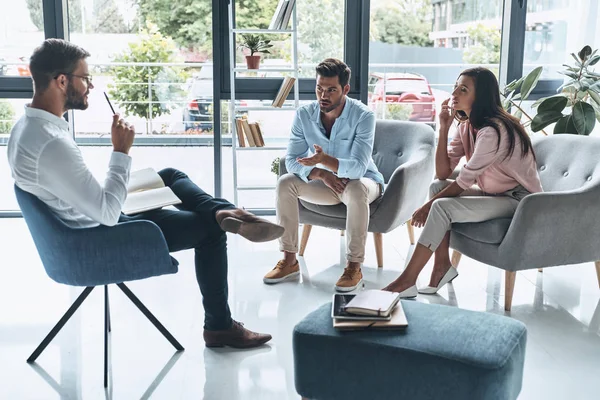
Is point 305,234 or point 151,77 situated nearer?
point 305,234

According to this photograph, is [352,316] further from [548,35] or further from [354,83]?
[548,35]

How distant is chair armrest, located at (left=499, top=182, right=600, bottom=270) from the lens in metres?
3.07

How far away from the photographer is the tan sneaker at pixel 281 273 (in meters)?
3.66

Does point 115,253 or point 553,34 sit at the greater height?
point 553,34

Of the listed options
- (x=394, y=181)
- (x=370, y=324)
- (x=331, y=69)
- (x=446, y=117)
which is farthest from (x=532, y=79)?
(x=370, y=324)

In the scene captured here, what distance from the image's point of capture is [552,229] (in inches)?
123

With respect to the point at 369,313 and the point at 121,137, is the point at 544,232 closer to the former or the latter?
the point at 369,313

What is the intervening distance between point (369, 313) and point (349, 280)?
4.70ft

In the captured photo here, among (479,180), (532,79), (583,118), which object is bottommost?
(479,180)

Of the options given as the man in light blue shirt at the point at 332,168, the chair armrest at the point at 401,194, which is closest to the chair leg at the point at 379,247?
the chair armrest at the point at 401,194

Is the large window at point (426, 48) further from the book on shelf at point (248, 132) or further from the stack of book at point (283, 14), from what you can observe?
the book on shelf at point (248, 132)

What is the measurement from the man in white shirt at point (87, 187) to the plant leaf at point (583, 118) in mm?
2387

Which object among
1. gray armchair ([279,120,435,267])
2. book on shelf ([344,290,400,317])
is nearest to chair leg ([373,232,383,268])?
gray armchair ([279,120,435,267])

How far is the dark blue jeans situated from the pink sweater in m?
1.25
